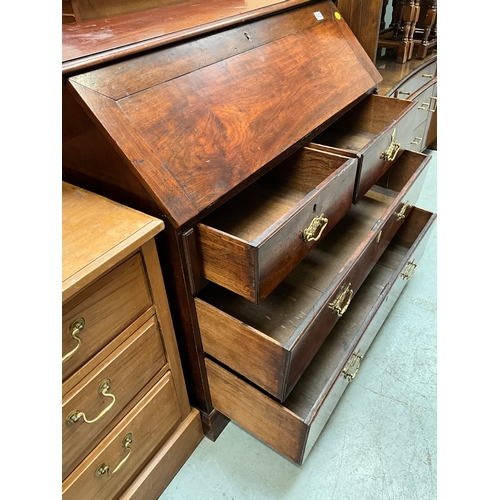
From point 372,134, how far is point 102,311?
43.0 inches

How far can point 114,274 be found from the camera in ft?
2.16

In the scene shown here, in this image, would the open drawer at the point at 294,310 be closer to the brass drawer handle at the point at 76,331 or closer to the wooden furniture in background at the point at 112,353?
the wooden furniture in background at the point at 112,353

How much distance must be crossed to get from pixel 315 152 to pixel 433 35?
70.6 inches

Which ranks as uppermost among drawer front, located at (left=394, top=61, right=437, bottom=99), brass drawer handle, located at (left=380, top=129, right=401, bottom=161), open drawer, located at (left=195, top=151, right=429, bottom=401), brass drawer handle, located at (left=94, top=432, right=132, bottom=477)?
brass drawer handle, located at (left=380, top=129, right=401, bottom=161)

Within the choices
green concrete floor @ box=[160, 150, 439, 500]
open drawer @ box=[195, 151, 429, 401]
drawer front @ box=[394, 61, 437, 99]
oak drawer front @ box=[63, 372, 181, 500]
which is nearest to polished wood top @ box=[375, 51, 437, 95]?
drawer front @ box=[394, 61, 437, 99]

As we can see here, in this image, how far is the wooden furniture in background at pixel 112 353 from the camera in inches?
24.1

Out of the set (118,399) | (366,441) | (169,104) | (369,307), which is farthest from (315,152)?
(366,441)

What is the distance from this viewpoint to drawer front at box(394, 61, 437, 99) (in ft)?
5.57

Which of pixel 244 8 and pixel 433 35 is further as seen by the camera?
pixel 433 35

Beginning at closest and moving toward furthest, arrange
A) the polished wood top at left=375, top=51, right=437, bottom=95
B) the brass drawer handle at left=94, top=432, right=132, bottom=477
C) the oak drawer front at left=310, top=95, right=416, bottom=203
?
the brass drawer handle at left=94, top=432, right=132, bottom=477
the oak drawer front at left=310, top=95, right=416, bottom=203
the polished wood top at left=375, top=51, right=437, bottom=95

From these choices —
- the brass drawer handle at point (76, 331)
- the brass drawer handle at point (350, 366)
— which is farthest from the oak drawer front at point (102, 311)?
the brass drawer handle at point (350, 366)

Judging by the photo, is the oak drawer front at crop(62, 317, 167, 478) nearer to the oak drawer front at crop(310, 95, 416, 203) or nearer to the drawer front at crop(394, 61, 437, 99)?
the oak drawer front at crop(310, 95, 416, 203)

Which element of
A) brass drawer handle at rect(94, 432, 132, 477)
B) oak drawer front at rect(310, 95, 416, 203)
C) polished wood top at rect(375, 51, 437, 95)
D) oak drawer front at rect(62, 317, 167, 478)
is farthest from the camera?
polished wood top at rect(375, 51, 437, 95)

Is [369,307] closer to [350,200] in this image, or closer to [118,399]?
[350,200]
